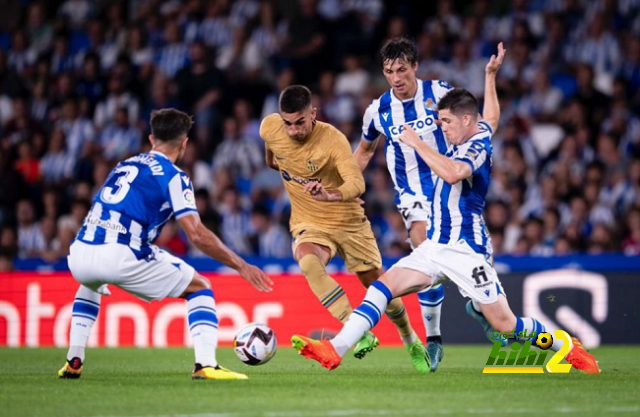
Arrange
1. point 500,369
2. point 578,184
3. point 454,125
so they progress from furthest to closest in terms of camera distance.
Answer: point 578,184, point 500,369, point 454,125

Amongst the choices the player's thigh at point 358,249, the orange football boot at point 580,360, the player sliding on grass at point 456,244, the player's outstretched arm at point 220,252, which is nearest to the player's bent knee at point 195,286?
the player's outstretched arm at point 220,252

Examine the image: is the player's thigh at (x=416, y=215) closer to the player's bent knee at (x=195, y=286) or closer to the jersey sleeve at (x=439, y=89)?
the jersey sleeve at (x=439, y=89)

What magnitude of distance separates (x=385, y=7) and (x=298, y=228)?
9840mm

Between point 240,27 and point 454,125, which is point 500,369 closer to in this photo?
point 454,125

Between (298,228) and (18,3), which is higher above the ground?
(18,3)

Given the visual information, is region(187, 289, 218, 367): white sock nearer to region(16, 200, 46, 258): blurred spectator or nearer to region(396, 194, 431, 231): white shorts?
region(396, 194, 431, 231): white shorts

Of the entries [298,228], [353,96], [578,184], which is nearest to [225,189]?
[353,96]

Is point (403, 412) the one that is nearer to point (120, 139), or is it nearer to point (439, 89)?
point (439, 89)

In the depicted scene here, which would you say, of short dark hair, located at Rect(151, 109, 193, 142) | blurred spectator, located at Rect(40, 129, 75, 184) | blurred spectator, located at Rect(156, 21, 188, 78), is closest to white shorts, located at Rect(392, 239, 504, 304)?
short dark hair, located at Rect(151, 109, 193, 142)

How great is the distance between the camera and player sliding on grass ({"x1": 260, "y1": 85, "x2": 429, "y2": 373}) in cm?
842

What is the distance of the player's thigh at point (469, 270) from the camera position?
7293 millimetres

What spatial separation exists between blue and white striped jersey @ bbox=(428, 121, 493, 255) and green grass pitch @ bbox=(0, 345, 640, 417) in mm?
995

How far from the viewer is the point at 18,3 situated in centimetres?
2062

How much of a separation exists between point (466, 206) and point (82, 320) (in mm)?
2835
